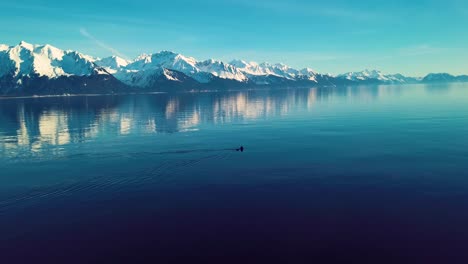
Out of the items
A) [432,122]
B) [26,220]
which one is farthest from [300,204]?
[432,122]

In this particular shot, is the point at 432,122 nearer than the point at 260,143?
No

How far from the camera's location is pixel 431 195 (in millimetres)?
41094

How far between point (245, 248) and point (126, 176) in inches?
1177

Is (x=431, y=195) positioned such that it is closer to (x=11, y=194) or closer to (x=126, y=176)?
(x=126, y=176)

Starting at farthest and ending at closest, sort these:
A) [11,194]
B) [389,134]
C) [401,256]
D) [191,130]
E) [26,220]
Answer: [191,130]
[389,134]
[11,194]
[26,220]
[401,256]

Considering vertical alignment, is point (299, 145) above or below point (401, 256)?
above

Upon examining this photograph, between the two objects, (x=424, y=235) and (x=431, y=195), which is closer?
(x=424, y=235)

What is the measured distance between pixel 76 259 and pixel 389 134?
81.2m

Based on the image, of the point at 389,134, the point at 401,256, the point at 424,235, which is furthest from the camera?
the point at 389,134

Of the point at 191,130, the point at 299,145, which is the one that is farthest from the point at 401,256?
the point at 191,130

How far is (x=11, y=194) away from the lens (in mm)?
45094

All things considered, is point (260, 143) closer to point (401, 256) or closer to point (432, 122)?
point (401, 256)

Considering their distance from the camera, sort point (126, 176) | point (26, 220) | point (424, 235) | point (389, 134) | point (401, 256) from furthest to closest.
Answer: point (389, 134) → point (126, 176) → point (26, 220) → point (424, 235) → point (401, 256)

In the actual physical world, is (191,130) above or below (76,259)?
above
